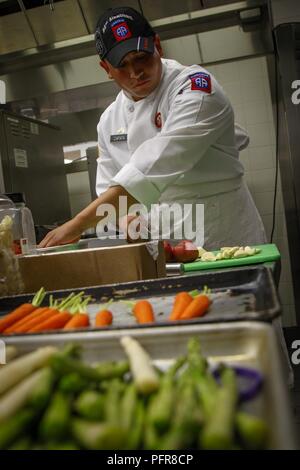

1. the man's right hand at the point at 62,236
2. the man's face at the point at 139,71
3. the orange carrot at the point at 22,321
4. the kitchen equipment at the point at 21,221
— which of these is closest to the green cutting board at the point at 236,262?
the man's right hand at the point at 62,236

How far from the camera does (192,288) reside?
90cm

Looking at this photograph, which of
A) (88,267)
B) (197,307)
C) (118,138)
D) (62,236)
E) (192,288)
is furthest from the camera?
(118,138)

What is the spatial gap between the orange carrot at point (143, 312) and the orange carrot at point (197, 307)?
0.18 feet

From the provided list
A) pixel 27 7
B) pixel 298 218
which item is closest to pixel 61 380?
pixel 298 218

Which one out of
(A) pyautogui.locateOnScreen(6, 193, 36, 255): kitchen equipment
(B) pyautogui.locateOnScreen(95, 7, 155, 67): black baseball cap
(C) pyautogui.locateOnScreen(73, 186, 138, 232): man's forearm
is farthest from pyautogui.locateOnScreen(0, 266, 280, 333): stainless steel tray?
(B) pyautogui.locateOnScreen(95, 7, 155, 67): black baseball cap

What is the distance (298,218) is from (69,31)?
2.07m

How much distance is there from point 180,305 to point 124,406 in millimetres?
368

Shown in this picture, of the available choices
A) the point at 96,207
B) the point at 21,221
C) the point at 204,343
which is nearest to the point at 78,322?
the point at 204,343

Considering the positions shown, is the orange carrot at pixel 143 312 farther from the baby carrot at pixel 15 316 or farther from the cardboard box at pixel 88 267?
the cardboard box at pixel 88 267

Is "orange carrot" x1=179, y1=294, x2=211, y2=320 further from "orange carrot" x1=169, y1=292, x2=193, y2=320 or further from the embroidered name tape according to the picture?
the embroidered name tape

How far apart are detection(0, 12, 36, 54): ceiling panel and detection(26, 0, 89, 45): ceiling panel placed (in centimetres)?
6

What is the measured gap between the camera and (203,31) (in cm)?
308

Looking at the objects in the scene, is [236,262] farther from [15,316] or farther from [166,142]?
[15,316]

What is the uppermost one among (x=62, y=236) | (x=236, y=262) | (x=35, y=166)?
(x=35, y=166)
